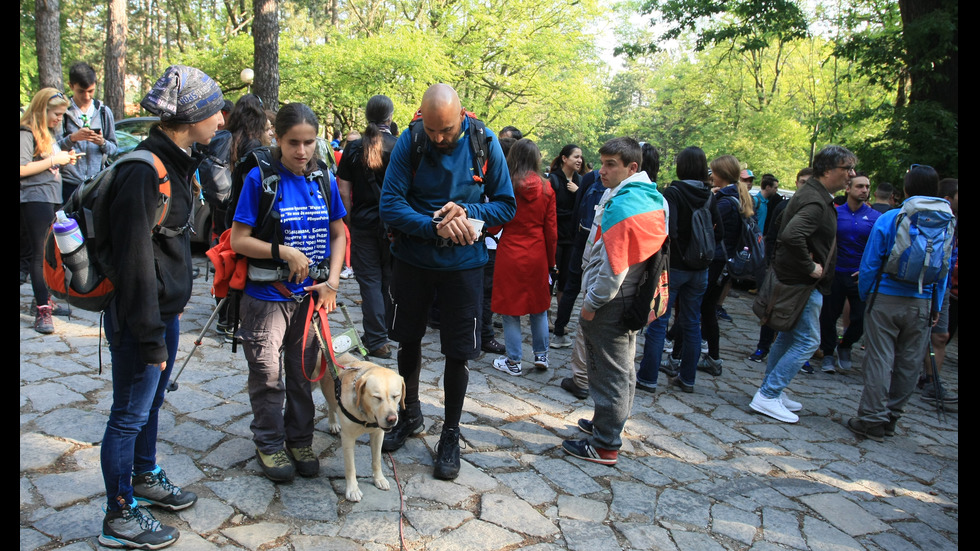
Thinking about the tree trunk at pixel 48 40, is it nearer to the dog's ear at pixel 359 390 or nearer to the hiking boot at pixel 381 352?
Result: the hiking boot at pixel 381 352

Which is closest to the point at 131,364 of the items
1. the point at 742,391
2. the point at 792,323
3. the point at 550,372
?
the point at 550,372

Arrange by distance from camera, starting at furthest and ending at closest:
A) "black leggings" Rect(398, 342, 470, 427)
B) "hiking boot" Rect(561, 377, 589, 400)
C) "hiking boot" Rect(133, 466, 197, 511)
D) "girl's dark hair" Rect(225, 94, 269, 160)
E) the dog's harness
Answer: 1. "hiking boot" Rect(561, 377, 589, 400)
2. "girl's dark hair" Rect(225, 94, 269, 160)
3. "black leggings" Rect(398, 342, 470, 427)
4. the dog's harness
5. "hiking boot" Rect(133, 466, 197, 511)

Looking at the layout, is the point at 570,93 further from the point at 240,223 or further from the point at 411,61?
the point at 240,223

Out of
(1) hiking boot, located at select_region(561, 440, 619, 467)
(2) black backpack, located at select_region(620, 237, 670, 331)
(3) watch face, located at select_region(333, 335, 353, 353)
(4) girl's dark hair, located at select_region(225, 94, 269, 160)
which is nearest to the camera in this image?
(3) watch face, located at select_region(333, 335, 353, 353)

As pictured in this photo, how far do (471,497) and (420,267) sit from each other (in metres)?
1.34

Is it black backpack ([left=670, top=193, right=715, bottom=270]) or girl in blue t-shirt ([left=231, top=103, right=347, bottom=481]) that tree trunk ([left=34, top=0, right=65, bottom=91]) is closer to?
girl in blue t-shirt ([left=231, top=103, right=347, bottom=481])

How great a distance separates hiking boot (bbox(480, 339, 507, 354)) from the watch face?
2.86 meters

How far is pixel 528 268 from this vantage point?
5562mm

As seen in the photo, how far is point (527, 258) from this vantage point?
18.3ft

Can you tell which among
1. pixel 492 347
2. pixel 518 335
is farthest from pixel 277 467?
pixel 492 347

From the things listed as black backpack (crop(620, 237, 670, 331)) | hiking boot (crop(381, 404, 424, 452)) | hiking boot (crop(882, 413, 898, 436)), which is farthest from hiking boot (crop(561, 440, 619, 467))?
hiking boot (crop(882, 413, 898, 436))

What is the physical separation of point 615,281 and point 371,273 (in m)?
2.63

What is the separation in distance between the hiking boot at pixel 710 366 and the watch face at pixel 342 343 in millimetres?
4284

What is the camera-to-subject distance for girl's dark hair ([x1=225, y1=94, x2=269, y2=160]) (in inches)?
201
